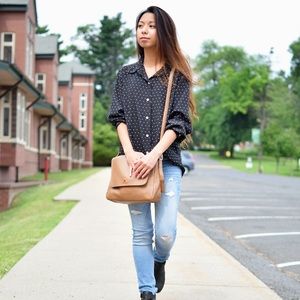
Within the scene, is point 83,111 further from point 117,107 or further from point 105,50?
point 117,107

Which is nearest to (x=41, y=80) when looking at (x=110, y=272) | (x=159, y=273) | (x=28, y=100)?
(x=28, y=100)

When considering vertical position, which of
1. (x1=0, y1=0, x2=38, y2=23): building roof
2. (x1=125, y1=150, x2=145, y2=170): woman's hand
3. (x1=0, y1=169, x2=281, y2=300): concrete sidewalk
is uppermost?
(x1=0, y1=0, x2=38, y2=23): building roof

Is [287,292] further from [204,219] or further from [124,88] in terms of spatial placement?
[204,219]

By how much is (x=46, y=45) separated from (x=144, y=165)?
34.7 m

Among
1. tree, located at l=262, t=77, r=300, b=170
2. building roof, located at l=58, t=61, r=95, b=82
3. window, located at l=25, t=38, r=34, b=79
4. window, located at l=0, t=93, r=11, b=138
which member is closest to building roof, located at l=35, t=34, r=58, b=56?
window, located at l=25, t=38, r=34, b=79

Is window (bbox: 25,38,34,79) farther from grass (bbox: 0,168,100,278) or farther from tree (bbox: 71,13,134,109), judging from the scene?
tree (bbox: 71,13,134,109)

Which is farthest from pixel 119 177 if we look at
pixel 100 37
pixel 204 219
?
pixel 100 37

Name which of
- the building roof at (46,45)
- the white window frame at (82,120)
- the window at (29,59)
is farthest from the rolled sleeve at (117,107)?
the white window frame at (82,120)

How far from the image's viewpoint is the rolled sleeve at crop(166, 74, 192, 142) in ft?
14.3

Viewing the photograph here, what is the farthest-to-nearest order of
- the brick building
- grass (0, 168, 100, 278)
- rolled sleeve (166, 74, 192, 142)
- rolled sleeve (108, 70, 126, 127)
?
1. the brick building
2. grass (0, 168, 100, 278)
3. rolled sleeve (108, 70, 126, 127)
4. rolled sleeve (166, 74, 192, 142)

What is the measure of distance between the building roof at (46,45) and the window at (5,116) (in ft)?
49.1

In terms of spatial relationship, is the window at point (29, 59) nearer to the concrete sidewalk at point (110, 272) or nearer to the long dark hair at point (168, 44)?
the concrete sidewalk at point (110, 272)

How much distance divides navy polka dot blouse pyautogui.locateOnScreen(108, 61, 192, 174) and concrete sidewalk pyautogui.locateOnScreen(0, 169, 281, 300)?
1464mm

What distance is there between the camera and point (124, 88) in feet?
15.0
